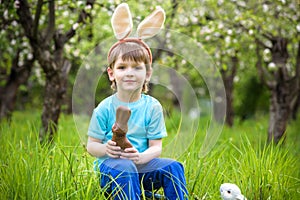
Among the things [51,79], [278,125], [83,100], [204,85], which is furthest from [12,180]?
[278,125]

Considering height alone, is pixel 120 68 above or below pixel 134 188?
above

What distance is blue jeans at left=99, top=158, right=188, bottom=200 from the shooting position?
221 cm

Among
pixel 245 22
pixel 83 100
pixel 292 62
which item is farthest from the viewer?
pixel 292 62

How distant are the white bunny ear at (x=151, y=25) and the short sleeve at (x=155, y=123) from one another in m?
0.35

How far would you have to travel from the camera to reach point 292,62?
21.7 ft

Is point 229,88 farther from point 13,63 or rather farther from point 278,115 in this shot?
point 13,63

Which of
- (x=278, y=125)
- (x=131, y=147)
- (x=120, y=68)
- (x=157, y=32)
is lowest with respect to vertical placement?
(x=278, y=125)

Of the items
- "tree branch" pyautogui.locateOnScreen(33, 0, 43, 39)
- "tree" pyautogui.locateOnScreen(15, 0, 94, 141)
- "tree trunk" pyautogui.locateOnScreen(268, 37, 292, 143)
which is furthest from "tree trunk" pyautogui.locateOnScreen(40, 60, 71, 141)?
"tree trunk" pyautogui.locateOnScreen(268, 37, 292, 143)

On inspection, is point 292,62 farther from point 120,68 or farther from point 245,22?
point 120,68

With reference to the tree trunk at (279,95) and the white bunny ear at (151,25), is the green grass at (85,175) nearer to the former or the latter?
the white bunny ear at (151,25)

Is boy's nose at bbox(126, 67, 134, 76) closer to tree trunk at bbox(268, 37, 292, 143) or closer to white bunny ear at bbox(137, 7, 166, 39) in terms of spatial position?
white bunny ear at bbox(137, 7, 166, 39)

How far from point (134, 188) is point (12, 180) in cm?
66

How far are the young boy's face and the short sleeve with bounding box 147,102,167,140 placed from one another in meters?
0.14

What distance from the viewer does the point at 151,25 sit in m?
2.30
